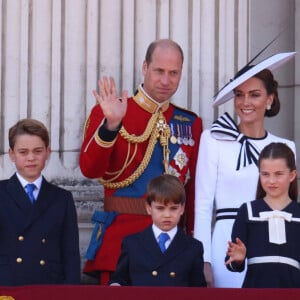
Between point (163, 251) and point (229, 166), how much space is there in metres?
0.54

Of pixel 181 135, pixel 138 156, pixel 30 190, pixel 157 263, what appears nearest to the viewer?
pixel 157 263

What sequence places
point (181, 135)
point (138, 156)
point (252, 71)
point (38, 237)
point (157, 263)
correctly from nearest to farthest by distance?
point (157, 263)
point (38, 237)
point (252, 71)
point (138, 156)
point (181, 135)

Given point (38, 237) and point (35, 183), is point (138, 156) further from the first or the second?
point (38, 237)

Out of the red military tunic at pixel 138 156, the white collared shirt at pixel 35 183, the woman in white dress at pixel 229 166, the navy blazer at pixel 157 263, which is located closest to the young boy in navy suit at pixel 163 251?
the navy blazer at pixel 157 263

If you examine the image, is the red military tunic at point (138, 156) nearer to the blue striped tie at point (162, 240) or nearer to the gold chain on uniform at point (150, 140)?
the gold chain on uniform at point (150, 140)

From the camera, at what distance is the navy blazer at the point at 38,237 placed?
17.4ft

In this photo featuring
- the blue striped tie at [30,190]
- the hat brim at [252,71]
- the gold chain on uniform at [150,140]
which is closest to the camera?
the blue striped tie at [30,190]

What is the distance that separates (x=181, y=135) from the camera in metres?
5.84

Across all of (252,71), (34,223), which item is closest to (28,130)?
(34,223)

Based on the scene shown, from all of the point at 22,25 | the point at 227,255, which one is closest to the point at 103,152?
the point at 227,255

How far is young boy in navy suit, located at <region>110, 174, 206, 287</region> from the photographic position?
17.2 ft

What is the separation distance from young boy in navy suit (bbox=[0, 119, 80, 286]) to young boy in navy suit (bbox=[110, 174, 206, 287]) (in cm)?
27

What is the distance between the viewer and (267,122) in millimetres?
7434

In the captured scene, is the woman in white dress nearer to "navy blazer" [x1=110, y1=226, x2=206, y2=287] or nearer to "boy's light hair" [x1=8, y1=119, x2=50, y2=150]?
"navy blazer" [x1=110, y1=226, x2=206, y2=287]
